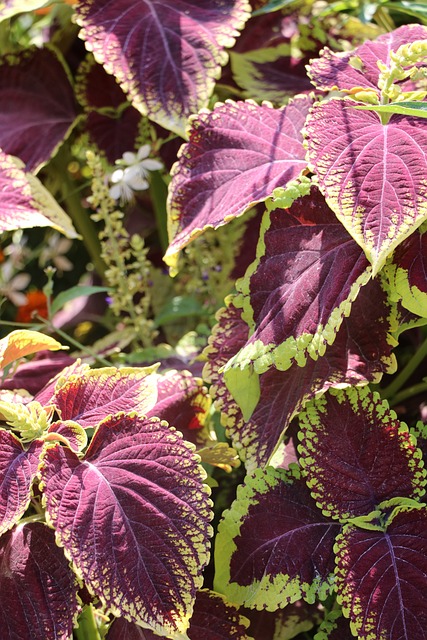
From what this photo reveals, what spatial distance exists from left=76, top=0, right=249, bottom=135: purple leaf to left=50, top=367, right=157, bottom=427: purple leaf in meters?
0.30

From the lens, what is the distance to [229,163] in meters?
0.81

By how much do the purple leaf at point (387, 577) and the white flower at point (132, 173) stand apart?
517 millimetres

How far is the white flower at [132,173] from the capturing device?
3.34 feet

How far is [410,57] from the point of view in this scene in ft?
2.40

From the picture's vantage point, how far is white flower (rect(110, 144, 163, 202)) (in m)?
1.02

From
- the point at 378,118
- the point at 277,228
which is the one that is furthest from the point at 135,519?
the point at 378,118

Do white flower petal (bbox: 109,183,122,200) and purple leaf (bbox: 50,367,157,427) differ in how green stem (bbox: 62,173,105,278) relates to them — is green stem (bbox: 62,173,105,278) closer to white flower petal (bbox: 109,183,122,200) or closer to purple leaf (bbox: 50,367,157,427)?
white flower petal (bbox: 109,183,122,200)

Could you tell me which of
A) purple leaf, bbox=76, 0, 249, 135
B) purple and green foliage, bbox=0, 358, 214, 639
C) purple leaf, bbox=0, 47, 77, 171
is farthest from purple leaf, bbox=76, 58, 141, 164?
purple and green foliage, bbox=0, 358, 214, 639

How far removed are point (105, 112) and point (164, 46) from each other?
19cm

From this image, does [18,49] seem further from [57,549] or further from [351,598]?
[351,598]

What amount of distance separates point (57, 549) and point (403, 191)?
1.39ft

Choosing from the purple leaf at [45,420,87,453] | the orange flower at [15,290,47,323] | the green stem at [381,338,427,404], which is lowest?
the orange flower at [15,290,47,323]

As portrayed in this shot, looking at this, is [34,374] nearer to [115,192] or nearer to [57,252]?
[115,192]

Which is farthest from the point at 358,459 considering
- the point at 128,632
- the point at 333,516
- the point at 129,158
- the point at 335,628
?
the point at 129,158
